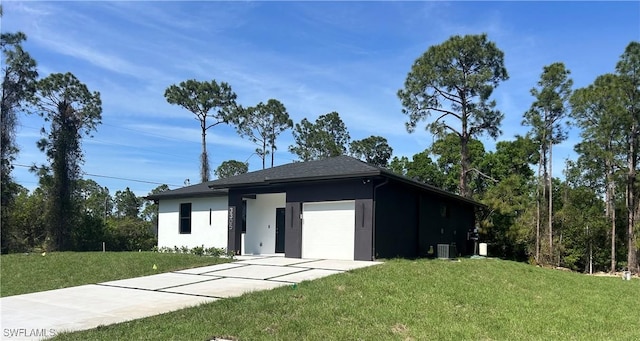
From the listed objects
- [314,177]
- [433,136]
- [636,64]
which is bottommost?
[314,177]

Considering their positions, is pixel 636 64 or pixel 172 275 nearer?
pixel 172 275

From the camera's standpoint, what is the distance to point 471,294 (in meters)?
8.55

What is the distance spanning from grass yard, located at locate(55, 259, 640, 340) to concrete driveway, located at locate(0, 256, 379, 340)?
64 cm

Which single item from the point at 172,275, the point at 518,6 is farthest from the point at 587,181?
the point at 172,275

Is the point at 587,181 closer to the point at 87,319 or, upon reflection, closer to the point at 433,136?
the point at 433,136

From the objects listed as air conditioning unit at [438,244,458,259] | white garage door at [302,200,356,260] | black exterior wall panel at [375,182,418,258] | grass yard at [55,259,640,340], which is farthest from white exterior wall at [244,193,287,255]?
grass yard at [55,259,640,340]

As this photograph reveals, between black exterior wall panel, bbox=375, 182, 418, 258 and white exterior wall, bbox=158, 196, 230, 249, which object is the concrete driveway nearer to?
black exterior wall panel, bbox=375, 182, 418, 258

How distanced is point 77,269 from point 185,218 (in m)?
6.75

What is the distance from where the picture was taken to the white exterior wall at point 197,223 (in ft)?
58.5

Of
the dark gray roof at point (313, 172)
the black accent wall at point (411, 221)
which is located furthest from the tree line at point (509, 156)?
the dark gray roof at point (313, 172)

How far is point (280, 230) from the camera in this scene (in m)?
16.9

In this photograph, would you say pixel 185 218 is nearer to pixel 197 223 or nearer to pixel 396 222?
pixel 197 223

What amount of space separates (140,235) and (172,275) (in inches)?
1019

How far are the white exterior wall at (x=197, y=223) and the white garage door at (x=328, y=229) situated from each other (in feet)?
14.4
